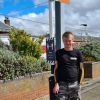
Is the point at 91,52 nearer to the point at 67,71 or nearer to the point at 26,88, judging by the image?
the point at 26,88

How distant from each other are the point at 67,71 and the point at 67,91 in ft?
1.23

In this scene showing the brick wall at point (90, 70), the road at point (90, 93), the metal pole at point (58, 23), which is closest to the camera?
the metal pole at point (58, 23)

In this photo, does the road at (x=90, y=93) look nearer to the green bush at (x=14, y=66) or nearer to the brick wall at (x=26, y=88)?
the brick wall at (x=26, y=88)

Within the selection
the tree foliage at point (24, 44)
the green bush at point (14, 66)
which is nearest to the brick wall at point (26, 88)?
the green bush at point (14, 66)

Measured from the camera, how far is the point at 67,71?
19.9 ft

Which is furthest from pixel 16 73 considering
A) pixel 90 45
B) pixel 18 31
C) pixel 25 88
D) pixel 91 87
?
pixel 90 45

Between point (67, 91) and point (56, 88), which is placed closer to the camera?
point (56, 88)

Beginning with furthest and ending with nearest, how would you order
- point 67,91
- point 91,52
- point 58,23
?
point 91,52 < point 58,23 < point 67,91

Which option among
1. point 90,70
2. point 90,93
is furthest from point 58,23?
point 90,70

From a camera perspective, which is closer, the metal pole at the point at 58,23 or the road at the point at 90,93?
the metal pole at the point at 58,23

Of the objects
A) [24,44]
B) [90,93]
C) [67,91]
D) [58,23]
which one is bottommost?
[90,93]

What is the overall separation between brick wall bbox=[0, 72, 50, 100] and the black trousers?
313 centimetres

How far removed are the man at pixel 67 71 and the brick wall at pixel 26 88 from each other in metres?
3.14

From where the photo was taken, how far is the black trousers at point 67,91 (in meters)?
6.11
